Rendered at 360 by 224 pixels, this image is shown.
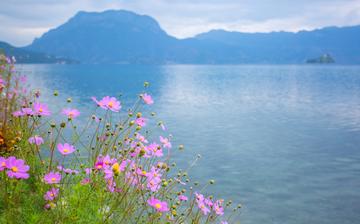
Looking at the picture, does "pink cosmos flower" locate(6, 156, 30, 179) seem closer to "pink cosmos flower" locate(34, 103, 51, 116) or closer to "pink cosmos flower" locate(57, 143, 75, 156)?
"pink cosmos flower" locate(57, 143, 75, 156)

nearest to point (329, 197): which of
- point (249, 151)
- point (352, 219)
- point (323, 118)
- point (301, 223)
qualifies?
point (352, 219)

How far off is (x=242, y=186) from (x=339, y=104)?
2112 cm

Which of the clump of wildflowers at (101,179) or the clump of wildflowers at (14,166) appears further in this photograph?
the clump of wildflowers at (101,179)

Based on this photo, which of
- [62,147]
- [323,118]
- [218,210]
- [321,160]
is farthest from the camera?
[323,118]

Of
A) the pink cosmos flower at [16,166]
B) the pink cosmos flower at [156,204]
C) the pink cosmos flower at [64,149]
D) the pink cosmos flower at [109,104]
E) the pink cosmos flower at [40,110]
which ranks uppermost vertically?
the pink cosmos flower at [109,104]

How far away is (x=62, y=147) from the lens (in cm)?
253

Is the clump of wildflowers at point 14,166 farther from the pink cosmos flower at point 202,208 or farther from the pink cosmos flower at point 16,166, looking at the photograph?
the pink cosmos flower at point 202,208

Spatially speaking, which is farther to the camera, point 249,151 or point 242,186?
point 249,151

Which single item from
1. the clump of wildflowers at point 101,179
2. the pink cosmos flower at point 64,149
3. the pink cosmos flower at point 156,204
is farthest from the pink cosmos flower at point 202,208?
the pink cosmos flower at point 64,149

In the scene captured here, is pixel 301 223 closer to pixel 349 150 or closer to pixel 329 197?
pixel 329 197

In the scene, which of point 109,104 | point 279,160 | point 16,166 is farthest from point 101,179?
point 279,160

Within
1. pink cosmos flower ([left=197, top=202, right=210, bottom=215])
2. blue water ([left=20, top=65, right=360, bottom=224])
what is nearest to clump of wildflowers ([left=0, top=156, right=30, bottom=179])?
pink cosmos flower ([left=197, top=202, right=210, bottom=215])

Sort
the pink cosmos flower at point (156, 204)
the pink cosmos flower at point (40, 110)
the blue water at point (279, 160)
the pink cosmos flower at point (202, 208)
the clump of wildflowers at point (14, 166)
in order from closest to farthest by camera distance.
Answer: the clump of wildflowers at point (14, 166), the pink cosmos flower at point (156, 204), the pink cosmos flower at point (40, 110), the pink cosmos flower at point (202, 208), the blue water at point (279, 160)

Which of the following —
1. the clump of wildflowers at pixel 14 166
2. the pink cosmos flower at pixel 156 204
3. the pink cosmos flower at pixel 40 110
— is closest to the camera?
the clump of wildflowers at pixel 14 166
